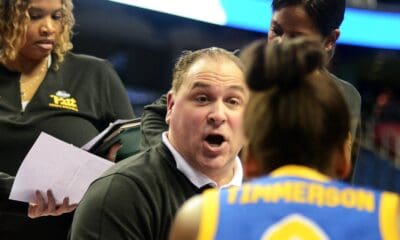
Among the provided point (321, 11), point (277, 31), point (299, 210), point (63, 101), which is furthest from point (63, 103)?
point (299, 210)

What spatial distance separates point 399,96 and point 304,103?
6955mm

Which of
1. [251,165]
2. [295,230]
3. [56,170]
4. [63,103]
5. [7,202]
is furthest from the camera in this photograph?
[63,103]

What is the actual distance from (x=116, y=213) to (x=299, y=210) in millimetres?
737

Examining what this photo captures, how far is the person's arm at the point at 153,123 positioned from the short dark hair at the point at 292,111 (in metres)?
0.98

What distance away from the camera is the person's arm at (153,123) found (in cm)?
239

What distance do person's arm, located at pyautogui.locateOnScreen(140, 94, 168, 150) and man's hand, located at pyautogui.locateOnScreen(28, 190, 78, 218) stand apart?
288 mm

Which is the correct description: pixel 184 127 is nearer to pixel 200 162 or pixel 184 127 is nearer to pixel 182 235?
pixel 200 162

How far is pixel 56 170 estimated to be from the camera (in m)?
2.44

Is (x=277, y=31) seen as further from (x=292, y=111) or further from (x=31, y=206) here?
(x=292, y=111)

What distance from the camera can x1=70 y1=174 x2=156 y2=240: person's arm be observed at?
1.97 metres

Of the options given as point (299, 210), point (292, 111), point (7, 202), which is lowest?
point (7, 202)

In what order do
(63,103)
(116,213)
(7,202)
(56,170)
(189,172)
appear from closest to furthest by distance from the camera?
(116,213) → (189,172) → (56,170) → (7,202) → (63,103)

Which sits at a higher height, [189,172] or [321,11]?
[321,11]

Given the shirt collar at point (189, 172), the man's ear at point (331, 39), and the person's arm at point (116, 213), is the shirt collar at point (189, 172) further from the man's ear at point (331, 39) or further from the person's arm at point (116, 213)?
the man's ear at point (331, 39)
